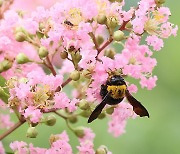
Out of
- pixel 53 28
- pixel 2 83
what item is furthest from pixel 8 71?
pixel 53 28

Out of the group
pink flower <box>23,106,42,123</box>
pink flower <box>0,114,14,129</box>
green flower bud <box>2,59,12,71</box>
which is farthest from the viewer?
pink flower <box>0,114,14,129</box>

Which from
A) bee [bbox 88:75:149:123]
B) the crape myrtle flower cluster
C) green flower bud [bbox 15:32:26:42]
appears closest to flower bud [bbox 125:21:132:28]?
the crape myrtle flower cluster

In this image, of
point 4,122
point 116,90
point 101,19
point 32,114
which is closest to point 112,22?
point 101,19

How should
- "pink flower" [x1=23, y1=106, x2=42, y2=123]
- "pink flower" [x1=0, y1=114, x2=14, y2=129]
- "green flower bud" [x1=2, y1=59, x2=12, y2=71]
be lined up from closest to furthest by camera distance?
1. "pink flower" [x1=23, y1=106, x2=42, y2=123]
2. "green flower bud" [x1=2, y1=59, x2=12, y2=71]
3. "pink flower" [x1=0, y1=114, x2=14, y2=129]

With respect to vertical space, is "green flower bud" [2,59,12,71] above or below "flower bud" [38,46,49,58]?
below

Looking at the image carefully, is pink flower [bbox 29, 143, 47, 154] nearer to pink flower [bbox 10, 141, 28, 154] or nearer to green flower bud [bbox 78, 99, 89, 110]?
pink flower [bbox 10, 141, 28, 154]

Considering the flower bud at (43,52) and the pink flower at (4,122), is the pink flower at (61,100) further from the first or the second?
the pink flower at (4,122)

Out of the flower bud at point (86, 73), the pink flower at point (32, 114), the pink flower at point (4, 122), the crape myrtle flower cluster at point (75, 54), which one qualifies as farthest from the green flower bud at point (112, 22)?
the pink flower at point (4, 122)
